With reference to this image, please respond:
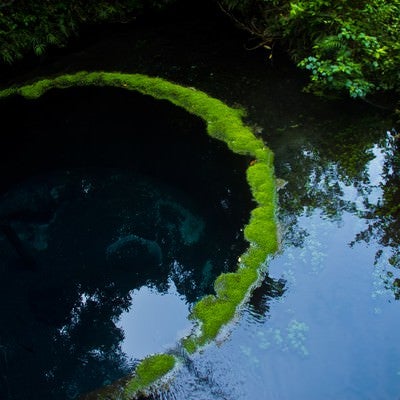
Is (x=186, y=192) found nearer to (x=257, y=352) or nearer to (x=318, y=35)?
(x=257, y=352)

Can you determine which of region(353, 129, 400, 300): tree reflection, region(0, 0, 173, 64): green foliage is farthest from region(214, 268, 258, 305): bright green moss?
region(0, 0, 173, 64): green foliage

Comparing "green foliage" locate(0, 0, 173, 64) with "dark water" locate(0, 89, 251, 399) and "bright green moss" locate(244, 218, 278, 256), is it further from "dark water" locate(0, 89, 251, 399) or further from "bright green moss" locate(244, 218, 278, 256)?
"bright green moss" locate(244, 218, 278, 256)

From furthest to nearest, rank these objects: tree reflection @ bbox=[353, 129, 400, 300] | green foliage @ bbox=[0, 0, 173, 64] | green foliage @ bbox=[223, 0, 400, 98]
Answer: green foliage @ bbox=[0, 0, 173, 64], green foliage @ bbox=[223, 0, 400, 98], tree reflection @ bbox=[353, 129, 400, 300]

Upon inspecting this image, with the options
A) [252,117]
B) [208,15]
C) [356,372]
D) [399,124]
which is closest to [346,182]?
[399,124]

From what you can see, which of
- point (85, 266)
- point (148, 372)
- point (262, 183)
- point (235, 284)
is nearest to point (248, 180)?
point (262, 183)

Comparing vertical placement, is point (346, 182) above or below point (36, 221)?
above

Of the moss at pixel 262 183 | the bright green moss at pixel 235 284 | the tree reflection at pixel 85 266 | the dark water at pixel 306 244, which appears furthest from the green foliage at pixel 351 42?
the bright green moss at pixel 235 284
